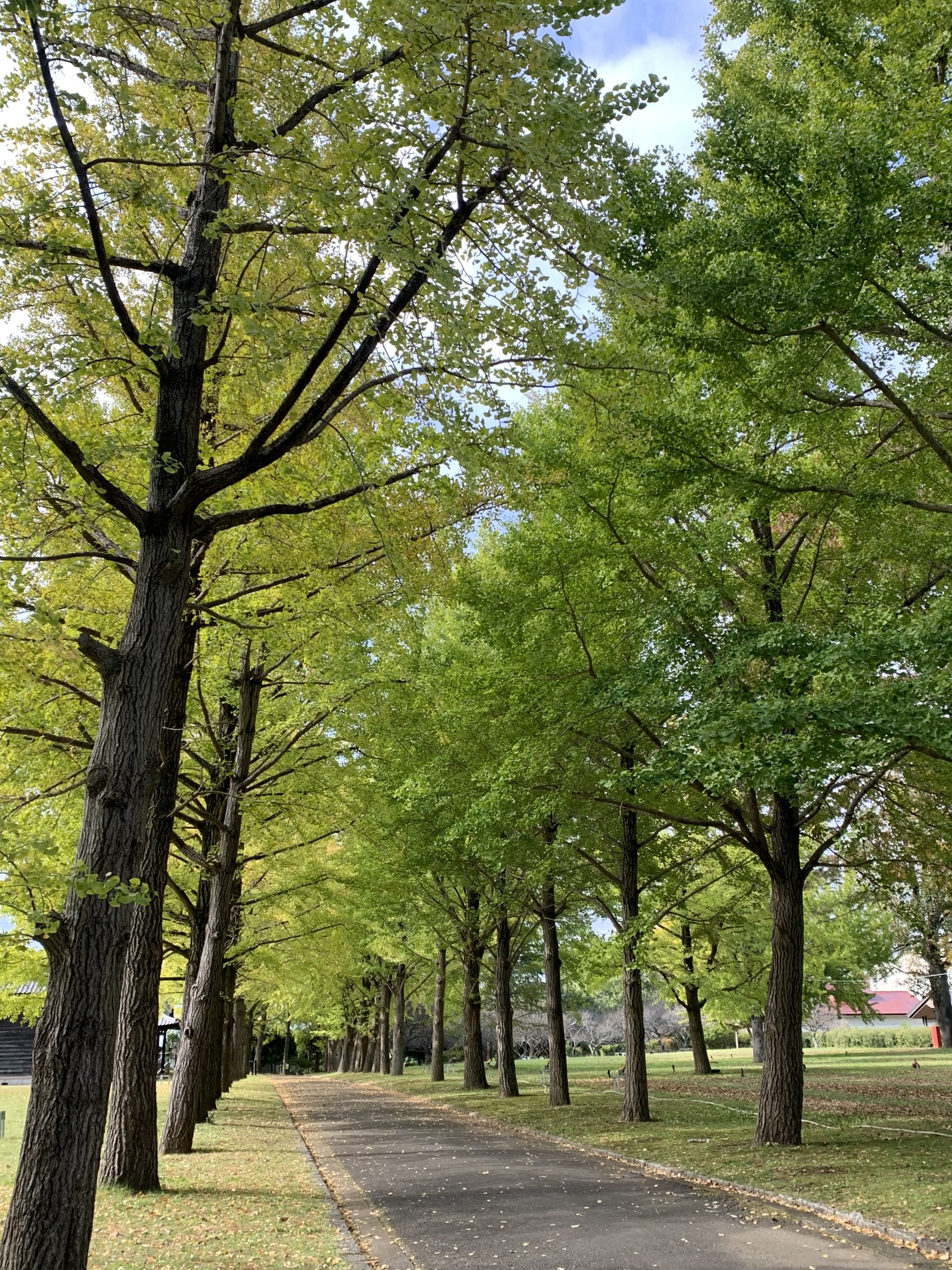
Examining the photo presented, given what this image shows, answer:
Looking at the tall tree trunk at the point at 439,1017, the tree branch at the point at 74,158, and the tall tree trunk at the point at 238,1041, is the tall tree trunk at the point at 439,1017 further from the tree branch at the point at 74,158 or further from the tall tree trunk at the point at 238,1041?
the tree branch at the point at 74,158

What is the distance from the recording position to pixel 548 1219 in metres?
7.75

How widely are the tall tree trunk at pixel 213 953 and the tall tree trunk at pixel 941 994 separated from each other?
30893 mm

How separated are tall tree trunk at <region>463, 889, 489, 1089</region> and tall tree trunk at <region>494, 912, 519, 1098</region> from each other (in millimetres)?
1351

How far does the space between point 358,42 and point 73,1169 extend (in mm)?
6251

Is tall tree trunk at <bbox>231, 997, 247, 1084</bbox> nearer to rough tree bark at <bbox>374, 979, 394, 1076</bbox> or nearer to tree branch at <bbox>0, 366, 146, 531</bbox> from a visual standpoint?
rough tree bark at <bbox>374, 979, 394, 1076</bbox>

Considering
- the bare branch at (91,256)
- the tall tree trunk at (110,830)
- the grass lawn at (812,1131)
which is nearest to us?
the tall tree trunk at (110,830)

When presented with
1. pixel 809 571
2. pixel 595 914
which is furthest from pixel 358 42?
pixel 595 914

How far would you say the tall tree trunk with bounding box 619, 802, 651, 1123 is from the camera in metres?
14.7

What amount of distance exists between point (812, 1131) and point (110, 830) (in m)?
11.6

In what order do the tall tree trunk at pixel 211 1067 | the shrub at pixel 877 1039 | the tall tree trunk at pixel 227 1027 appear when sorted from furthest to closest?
the shrub at pixel 877 1039 → the tall tree trunk at pixel 227 1027 → the tall tree trunk at pixel 211 1067

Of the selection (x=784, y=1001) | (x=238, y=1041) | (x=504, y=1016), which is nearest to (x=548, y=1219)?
(x=784, y=1001)

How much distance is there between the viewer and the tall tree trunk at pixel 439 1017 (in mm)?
30484

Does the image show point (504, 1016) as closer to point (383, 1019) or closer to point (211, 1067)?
point (211, 1067)

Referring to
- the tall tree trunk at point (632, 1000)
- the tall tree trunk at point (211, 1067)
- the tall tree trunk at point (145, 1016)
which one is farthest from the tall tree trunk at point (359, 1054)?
the tall tree trunk at point (145, 1016)
